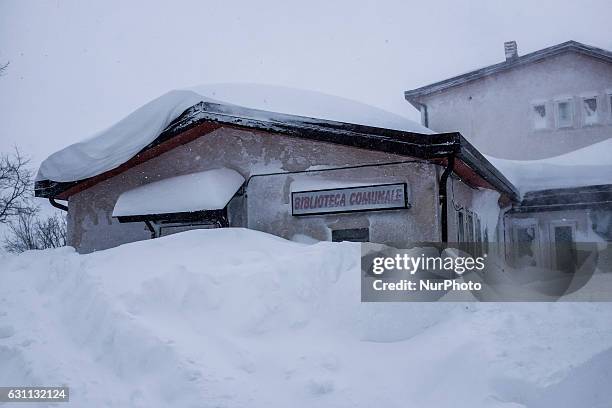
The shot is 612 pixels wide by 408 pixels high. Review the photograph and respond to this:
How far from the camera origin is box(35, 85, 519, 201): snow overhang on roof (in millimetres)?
6789

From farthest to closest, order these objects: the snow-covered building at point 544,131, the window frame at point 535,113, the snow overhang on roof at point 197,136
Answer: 1. the window frame at point 535,113
2. the snow-covered building at point 544,131
3. the snow overhang on roof at point 197,136

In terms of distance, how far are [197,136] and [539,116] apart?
36.7 feet

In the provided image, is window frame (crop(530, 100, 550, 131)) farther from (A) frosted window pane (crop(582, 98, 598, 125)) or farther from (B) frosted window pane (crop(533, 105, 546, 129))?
(A) frosted window pane (crop(582, 98, 598, 125))

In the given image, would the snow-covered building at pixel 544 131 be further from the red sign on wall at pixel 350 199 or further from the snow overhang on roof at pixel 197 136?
the red sign on wall at pixel 350 199

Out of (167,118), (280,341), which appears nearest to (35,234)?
(167,118)

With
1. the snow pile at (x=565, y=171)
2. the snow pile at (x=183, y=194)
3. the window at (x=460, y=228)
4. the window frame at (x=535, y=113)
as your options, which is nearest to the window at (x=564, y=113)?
the window frame at (x=535, y=113)

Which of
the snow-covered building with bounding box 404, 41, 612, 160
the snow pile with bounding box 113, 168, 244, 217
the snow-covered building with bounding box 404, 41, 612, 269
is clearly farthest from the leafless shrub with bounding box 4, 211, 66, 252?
the snow pile with bounding box 113, 168, 244, 217

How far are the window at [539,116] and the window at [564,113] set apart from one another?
0.36 metres

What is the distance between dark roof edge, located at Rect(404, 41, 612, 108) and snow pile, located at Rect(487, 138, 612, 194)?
256cm

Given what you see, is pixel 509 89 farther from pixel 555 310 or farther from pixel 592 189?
pixel 555 310

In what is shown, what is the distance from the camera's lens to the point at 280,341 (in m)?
4.18

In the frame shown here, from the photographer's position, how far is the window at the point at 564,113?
15.2m

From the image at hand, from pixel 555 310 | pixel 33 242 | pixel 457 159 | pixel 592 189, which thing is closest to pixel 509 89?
pixel 592 189

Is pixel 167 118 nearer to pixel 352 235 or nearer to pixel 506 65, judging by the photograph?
pixel 352 235
